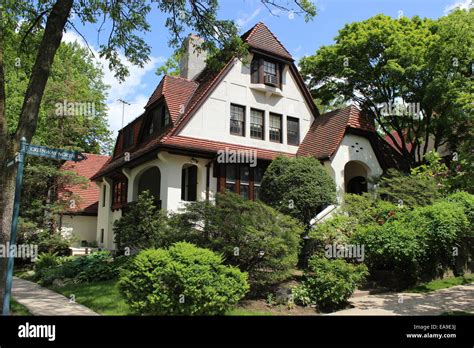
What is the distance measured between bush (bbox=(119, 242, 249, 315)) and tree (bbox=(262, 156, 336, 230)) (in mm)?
7458

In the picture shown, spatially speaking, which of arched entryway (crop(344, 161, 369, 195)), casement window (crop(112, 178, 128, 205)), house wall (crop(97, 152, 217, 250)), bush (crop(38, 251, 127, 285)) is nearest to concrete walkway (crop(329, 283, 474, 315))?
house wall (crop(97, 152, 217, 250))

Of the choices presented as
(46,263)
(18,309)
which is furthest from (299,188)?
(46,263)

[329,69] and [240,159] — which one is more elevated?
[329,69]

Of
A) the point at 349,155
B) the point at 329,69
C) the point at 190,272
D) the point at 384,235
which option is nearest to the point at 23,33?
the point at 190,272

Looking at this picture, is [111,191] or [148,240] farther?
[111,191]

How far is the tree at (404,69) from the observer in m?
18.5

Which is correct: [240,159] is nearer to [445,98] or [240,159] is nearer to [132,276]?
[445,98]

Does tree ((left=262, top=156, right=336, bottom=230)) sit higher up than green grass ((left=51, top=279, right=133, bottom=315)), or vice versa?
tree ((left=262, top=156, right=336, bottom=230))

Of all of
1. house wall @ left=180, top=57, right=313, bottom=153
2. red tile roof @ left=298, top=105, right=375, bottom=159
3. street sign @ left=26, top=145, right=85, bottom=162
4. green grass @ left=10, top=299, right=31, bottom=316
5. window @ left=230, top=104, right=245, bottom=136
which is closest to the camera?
street sign @ left=26, top=145, right=85, bottom=162

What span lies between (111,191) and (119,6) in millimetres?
16020

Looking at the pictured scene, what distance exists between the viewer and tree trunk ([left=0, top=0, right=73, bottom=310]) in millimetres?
8148

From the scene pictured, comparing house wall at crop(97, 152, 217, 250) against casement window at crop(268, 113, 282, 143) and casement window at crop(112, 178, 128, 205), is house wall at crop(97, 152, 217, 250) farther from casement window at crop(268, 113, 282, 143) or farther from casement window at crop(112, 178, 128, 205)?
casement window at crop(268, 113, 282, 143)

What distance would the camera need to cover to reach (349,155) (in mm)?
19906

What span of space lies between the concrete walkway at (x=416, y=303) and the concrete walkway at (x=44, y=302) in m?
6.44
